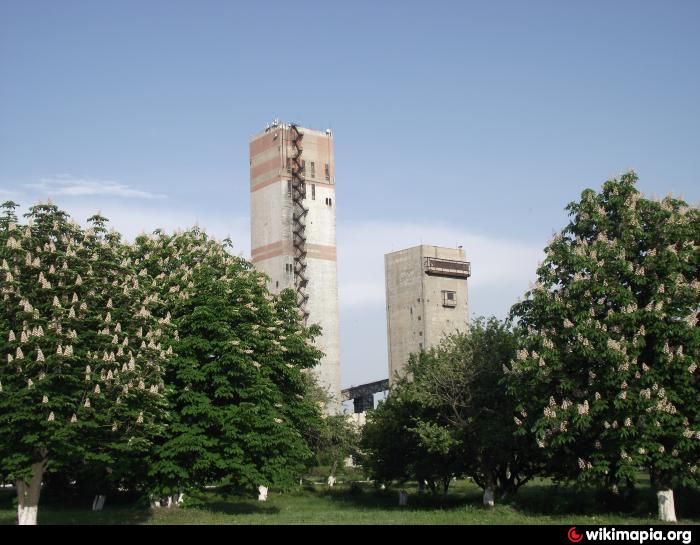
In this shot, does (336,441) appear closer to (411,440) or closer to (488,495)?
(411,440)

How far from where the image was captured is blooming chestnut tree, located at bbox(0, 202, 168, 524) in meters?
31.7

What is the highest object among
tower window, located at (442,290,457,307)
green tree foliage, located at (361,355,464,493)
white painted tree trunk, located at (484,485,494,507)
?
tower window, located at (442,290,457,307)

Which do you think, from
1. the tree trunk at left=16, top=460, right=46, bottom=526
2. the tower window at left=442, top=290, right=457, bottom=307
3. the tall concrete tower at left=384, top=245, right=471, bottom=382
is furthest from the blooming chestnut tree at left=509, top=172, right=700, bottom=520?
the tower window at left=442, top=290, right=457, bottom=307

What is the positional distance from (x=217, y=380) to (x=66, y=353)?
13.4 meters

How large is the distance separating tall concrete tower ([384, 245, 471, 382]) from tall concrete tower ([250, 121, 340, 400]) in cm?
3543

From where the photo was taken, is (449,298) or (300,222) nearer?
(300,222)

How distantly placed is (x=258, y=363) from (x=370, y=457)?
23698mm

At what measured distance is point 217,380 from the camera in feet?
144

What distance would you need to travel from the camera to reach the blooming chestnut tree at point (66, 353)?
104 feet

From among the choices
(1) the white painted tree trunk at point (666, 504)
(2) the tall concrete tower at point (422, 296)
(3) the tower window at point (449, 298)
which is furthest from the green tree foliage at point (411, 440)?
(3) the tower window at point (449, 298)

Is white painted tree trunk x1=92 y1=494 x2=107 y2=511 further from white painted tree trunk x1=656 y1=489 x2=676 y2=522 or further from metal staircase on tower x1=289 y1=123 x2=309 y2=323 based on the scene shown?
metal staircase on tower x1=289 y1=123 x2=309 y2=323

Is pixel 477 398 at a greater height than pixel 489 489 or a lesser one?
greater
